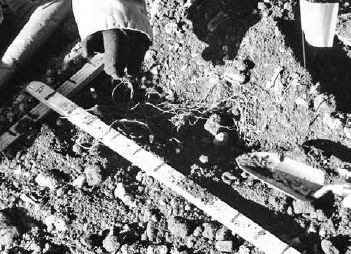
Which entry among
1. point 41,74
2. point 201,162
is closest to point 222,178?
A: point 201,162

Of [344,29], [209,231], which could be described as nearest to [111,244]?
[209,231]

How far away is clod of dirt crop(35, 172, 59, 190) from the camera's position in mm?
2576

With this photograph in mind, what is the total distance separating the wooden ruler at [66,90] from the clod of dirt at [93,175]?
1.31 ft

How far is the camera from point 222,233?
228 centimetres

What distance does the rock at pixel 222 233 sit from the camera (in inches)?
89.6

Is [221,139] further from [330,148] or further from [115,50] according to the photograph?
[115,50]

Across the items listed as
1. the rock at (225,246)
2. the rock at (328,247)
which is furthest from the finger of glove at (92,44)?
the rock at (328,247)

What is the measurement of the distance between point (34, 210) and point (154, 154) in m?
0.57

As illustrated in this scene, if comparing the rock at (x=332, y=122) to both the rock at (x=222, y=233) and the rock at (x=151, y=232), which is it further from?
the rock at (x=151, y=232)

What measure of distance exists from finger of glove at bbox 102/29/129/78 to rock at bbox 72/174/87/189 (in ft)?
1.56

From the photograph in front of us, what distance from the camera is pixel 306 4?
2.35 metres

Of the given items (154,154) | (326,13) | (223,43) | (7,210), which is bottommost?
(7,210)

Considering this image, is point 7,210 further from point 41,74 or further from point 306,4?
point 306,4

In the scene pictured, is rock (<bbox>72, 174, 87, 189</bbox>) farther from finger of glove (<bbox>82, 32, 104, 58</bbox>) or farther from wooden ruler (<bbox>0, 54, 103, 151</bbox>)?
finger of glove (<bbox>82, 32, 104, 58</bbox>)
